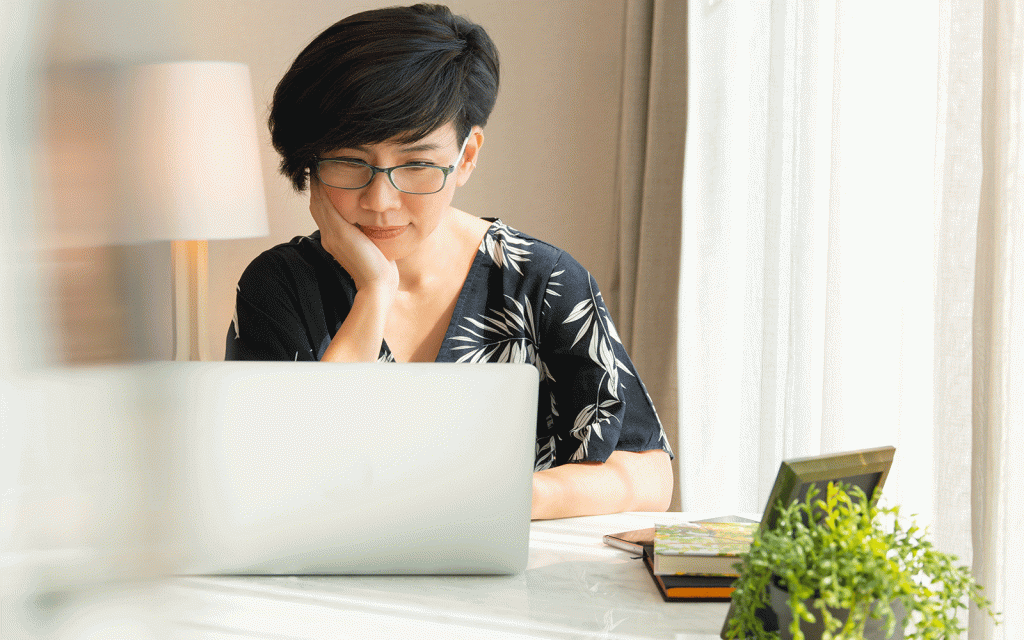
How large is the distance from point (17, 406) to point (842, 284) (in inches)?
64.9

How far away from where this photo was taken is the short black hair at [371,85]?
1.42 meters

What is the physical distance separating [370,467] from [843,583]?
0.42m

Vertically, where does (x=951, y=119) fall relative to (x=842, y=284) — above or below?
above

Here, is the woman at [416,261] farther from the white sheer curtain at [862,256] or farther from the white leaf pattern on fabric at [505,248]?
the white sheer curtain at [862,256]

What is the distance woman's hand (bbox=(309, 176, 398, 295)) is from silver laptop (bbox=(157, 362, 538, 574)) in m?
0.78

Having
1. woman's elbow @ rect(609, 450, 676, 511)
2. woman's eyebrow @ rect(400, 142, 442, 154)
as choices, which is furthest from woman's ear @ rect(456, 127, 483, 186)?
woman's elbow @ rect(609, 450, 676, 511)

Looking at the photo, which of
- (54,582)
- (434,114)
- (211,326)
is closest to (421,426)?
(54,582)

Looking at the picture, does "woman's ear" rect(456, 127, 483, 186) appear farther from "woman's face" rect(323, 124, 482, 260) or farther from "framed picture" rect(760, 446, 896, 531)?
"framed picture" rect(760, 446, 896, 531)

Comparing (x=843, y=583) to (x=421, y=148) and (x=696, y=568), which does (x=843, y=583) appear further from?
(x=421, y=148)

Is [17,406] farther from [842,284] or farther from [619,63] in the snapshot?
[619,63]

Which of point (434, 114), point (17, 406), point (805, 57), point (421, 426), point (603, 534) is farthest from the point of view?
point (805, 57)

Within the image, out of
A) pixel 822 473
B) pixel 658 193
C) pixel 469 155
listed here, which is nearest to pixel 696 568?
pixel 822 473

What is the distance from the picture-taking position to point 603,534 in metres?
1.01

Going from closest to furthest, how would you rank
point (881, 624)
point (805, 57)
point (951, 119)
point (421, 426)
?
point (881, 624) < point (421, 426) < point (951, 119) < point (805, 57)
